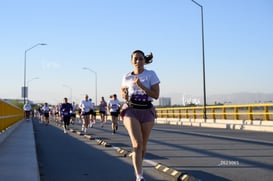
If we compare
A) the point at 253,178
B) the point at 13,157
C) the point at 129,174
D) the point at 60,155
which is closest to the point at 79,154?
the point at 60,155

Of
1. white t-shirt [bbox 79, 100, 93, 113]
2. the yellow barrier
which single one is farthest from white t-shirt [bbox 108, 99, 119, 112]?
the yellow barrier

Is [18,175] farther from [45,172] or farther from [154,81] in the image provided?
[154,81]

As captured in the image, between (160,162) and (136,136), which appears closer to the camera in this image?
(136,136)

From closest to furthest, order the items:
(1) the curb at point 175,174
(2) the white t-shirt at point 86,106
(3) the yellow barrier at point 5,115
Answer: (1) the curb at point 175,174, (3) the yellow barrier at point 5,115, (2) the white t-shirt at point 86,106

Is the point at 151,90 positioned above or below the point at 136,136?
above

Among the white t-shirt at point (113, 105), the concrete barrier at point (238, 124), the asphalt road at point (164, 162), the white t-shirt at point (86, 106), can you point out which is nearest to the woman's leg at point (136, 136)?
the asphalt road at point (164, 162)

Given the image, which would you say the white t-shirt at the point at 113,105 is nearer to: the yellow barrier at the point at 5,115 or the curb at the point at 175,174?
the yellow barrier at the point at 5,115

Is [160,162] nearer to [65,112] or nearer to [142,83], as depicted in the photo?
[142,83]

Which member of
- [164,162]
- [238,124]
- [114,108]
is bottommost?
[164,162]

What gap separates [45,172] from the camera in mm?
8547

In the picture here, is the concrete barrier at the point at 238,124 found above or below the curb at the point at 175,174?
above

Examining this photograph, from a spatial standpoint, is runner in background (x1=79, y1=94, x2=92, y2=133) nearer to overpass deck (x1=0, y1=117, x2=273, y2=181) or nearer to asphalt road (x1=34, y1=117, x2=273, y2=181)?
asphalt road (x1=34, y1=117, x2=273, y2=181)

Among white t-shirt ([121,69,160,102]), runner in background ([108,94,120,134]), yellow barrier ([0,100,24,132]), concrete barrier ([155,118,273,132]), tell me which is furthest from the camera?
concrete barrier ([155,118,273,132])

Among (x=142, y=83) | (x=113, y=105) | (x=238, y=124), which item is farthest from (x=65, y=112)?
(x=142, y=83)
